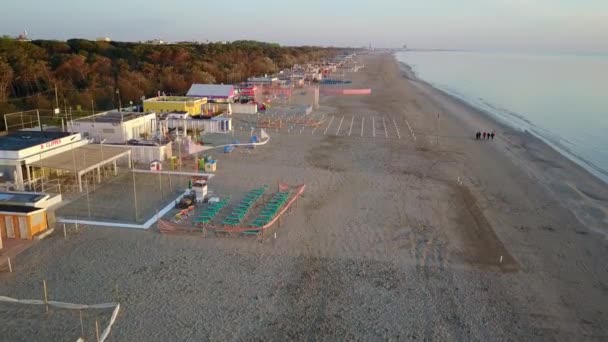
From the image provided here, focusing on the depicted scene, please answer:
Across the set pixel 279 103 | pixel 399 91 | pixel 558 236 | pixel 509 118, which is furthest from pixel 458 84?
pixel 558 236

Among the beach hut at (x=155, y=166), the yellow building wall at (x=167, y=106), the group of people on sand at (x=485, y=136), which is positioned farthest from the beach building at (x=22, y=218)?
the group of people on sand at (x=485, y=136)

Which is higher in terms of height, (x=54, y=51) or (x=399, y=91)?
(x=54, y=51)

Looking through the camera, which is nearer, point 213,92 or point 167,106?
point 167,106

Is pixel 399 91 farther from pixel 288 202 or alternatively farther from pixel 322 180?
pixel 288 202

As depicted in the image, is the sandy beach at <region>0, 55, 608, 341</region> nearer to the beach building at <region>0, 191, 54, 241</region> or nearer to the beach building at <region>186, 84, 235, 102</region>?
the beach building at <region>0, 191, 54, 241</region>

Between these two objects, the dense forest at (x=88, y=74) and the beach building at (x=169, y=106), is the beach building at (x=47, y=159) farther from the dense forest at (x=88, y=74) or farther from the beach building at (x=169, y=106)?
the beach building at (x=169, y=106)

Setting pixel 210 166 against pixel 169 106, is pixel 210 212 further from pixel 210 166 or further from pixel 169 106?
pixel 169 106

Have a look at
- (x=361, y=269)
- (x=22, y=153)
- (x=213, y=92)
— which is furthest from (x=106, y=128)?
(x=213, y=92)
